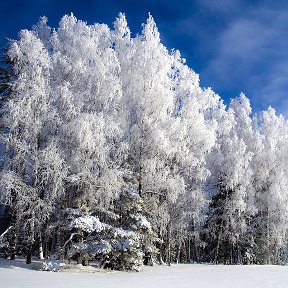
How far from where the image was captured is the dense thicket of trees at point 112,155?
19.2 meters

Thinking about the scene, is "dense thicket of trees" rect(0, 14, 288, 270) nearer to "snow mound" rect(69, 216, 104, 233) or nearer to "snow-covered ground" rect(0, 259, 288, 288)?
"snow mound" rect(69, 216, 104, 233)

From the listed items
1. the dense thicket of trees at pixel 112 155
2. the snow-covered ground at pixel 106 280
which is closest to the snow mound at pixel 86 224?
the dense thicket of trees at pixel 112 155

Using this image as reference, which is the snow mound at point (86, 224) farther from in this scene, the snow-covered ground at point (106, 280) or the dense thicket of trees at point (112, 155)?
the snow-covered ground at point (106, 280)

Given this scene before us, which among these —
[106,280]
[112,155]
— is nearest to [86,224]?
[106,280]

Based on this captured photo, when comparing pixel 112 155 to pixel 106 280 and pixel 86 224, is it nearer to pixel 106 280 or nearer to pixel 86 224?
pixel 86 224

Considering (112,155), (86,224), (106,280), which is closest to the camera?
(106,280)

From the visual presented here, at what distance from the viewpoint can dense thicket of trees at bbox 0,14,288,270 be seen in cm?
1922

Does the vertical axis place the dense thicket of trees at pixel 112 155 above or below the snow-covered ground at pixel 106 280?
above

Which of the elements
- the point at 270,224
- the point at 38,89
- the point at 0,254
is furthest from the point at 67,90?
the point at 270,224

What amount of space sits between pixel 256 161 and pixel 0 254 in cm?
2175

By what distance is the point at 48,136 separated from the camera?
20844 mm

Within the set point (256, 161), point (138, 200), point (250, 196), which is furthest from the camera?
point (256, 161)

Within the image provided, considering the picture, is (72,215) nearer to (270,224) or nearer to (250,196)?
(250,196)

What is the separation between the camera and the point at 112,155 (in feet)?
70.3
